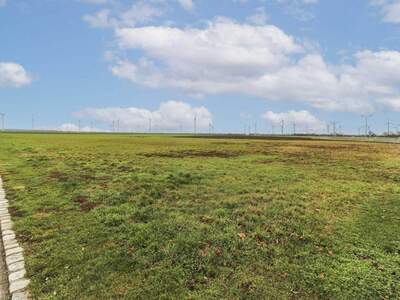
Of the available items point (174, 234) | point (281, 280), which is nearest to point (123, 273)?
point (174, 234)

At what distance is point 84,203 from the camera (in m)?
13.1

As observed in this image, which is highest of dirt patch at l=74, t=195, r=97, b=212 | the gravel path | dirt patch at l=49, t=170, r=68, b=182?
dirt patch at l=49, t=170, r=68, b=182

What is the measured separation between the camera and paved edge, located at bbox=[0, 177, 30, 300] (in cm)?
664

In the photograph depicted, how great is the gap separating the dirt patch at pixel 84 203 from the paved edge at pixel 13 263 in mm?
2564

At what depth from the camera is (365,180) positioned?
64.3ft

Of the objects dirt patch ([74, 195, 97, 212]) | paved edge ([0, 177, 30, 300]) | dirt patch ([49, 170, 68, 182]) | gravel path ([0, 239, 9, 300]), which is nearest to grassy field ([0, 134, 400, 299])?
dirt patch ([74, 195, 97, 212])

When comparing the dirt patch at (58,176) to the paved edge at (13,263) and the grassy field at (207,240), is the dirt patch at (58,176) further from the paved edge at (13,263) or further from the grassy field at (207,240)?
the paved edge at (13,263)

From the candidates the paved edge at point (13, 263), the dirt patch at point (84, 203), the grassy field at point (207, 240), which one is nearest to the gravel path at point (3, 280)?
the paved edge at point (13, 263)

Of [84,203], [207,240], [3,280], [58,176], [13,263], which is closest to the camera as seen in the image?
[3,280]

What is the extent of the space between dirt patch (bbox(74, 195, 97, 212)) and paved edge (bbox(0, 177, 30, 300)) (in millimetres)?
2564

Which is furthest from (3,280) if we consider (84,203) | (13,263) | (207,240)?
(84,203)

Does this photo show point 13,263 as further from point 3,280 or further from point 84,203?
point 84,203

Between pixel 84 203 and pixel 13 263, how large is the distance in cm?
523

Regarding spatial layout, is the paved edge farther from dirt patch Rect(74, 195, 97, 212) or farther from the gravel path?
dirt patch Rect(74, 195, 97, 212)
